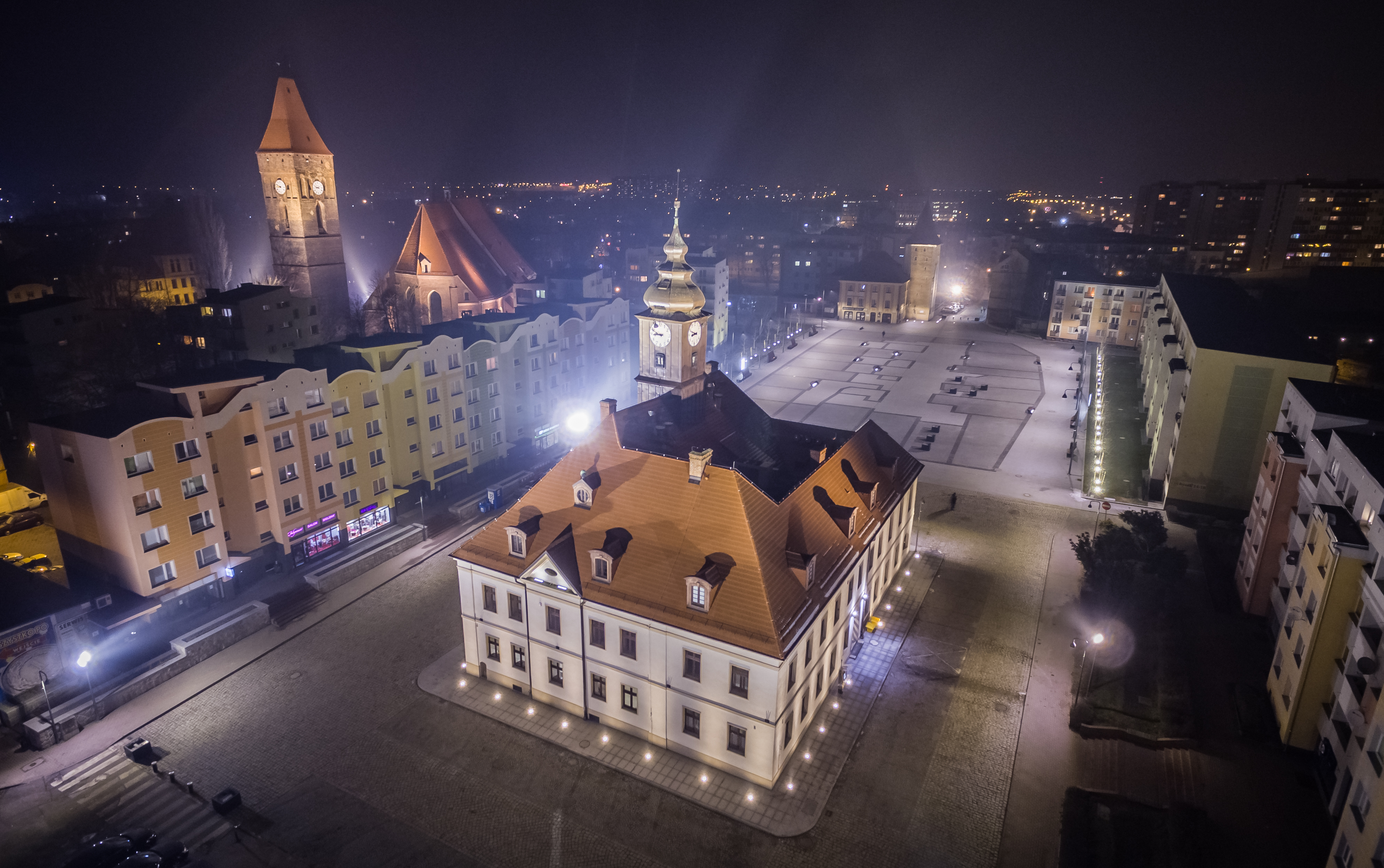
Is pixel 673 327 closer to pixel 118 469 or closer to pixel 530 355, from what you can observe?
pixel 530 355

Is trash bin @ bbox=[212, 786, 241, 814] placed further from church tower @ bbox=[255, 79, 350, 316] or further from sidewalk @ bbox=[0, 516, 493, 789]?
church tower @ bbox=[255, 79, 350, 316]

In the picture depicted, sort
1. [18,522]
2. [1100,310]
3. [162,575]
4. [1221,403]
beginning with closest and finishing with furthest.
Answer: [162,575]
[18,522]
[1221,403]
[1100,310]

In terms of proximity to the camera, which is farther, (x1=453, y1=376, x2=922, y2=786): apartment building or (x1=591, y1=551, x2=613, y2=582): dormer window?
(x1=591, y1=551, x2=613, y2=582): dormer window

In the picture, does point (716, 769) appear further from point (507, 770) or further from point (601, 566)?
point (601, 566)

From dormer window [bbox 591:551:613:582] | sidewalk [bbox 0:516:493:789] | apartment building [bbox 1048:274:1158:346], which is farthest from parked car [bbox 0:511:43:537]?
apartment building [bbox 1048:274:1158:346]

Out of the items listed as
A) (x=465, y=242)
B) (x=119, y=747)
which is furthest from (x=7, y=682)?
(x=465, y=242)

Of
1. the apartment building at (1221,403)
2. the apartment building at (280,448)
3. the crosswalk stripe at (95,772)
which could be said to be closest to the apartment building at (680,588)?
the crosswalk stripe at (95,772)

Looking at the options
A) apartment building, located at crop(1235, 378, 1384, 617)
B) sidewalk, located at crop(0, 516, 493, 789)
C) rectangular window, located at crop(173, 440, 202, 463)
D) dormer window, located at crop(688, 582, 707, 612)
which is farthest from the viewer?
rectangular window, located at crop(173, 440, 202, 463)

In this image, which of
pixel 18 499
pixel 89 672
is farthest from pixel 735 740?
pixel 18 499
